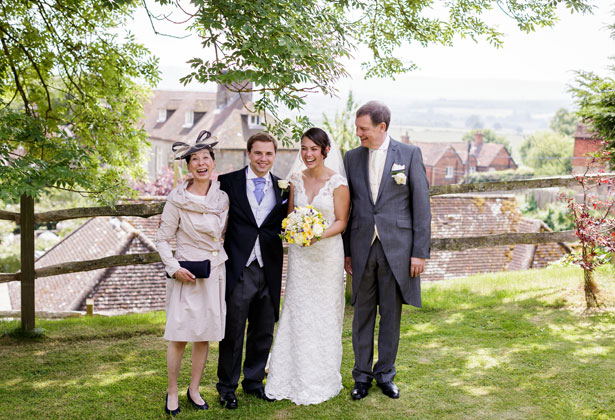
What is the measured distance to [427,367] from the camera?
207 inches

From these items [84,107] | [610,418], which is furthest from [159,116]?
[610,418]

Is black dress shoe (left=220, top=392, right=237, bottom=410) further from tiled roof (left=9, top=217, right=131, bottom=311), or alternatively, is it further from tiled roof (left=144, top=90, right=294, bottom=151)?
tiled roof (left=144, top=90, right=294, bottom=151)

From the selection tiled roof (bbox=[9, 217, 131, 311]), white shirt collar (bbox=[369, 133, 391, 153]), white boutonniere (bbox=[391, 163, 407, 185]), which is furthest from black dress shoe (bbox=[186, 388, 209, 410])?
tiled roof (bbox=[9, 217, 131, 311])

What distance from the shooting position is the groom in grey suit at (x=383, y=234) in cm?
450

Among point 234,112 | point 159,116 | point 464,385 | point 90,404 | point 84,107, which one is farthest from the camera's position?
point 159,116

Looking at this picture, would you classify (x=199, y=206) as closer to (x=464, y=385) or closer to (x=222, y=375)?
(x=222, y=375)

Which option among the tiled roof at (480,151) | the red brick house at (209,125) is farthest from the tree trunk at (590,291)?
the tiled roof at (480,151)

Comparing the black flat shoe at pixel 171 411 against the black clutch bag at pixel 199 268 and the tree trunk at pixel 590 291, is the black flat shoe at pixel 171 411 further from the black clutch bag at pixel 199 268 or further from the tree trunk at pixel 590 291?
the tree trunk at pixel 590 291

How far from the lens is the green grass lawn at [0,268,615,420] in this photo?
4301mm

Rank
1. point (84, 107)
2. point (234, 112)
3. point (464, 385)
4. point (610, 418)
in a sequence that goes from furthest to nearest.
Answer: point (234, 112) < point (84, 107) < point (464, 385) < point (610, 418)

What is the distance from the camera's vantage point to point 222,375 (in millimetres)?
4453

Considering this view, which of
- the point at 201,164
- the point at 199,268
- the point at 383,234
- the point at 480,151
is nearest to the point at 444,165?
the point at 480,151

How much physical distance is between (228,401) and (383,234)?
1676 mm

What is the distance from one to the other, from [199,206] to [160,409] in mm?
1512
